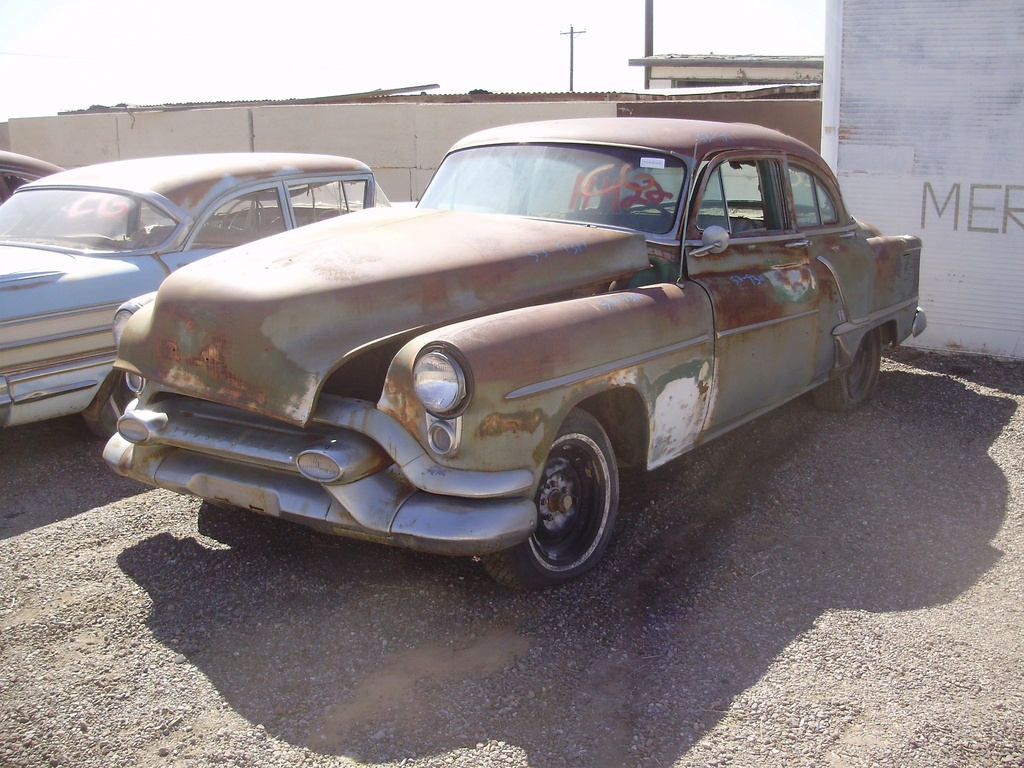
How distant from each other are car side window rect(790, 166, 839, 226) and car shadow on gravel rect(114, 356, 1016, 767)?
138 cm

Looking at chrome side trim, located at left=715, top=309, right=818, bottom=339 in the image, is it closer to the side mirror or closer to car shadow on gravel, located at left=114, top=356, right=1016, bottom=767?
the side mirror

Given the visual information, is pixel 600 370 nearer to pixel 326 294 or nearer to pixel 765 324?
pixel 326 294

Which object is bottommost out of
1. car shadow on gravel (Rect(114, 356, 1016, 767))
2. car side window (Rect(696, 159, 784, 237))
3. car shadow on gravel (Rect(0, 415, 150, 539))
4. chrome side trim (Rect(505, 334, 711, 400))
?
car shadow on gravel (Rect(114, 356, 1016, 767))

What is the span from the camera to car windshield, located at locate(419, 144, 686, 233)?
449 cm

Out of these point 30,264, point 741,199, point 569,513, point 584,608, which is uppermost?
point 741,199

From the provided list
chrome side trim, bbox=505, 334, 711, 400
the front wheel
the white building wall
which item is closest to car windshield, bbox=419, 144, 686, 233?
chrome side trim, bbox=505, 334, 711, 400

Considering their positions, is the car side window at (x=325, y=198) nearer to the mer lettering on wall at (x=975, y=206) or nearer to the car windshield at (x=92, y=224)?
the car windshield at (x=92, y=224)

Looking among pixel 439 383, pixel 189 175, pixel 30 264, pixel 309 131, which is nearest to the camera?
pixel 439 383

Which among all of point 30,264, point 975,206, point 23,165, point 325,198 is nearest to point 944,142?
point 975,206

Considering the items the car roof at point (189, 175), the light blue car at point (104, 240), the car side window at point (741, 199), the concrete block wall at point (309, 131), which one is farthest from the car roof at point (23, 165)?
the concrete block wall at point (309, 131)

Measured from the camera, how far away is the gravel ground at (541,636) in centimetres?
283

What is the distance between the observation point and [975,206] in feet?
24.9

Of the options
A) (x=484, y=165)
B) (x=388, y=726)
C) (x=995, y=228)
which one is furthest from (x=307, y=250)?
(x=995, y=228)

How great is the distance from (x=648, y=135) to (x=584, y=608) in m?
2.33
